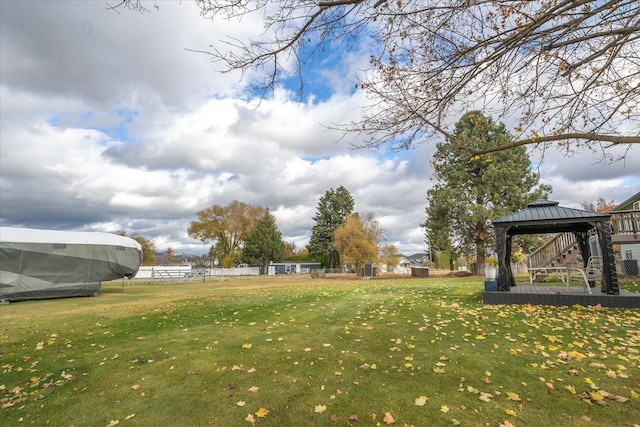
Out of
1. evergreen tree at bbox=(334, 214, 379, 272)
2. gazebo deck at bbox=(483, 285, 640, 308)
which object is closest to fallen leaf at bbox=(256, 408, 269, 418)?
gazebo deck at bbox=(483, 285, 640, 308)

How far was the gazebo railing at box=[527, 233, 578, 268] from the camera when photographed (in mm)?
16938

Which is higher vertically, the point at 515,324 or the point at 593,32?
the point at 593,32

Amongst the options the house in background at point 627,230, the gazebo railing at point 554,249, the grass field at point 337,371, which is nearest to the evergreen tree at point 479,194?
the gazebo railing at point 554,249

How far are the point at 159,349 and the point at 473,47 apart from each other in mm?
6825

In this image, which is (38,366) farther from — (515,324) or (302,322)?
(515,324)

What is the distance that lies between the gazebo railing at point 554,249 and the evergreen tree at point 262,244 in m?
43.4

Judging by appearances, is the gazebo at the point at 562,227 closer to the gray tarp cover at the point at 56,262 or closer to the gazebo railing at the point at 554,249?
the gazebo railing at the point at 554,249

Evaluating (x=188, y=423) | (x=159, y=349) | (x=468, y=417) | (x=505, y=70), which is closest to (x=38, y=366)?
(x=159, y=349)

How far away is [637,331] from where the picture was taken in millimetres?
6031

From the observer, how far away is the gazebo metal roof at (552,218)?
8.94m

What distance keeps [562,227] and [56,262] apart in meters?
21.0

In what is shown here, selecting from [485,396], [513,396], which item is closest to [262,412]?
[485,396]

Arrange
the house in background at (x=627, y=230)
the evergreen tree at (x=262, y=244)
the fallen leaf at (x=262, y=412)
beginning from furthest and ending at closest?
1. the evergreen tree at (x=262, y=244)
2. the house in background at (x=627, y=230)
3. the fallen leaf at (x=262, y=412)

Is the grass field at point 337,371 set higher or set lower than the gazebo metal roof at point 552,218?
lower
